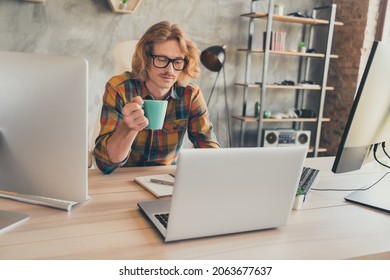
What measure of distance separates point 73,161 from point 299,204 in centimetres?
64

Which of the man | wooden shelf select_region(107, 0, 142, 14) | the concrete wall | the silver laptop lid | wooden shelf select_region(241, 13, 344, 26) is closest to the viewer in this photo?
the silver laptop lid

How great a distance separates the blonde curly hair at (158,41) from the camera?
1.71 m

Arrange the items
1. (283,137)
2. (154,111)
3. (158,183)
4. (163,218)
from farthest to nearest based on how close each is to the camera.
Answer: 1. (283,137)
2. (158,183)
3. (154,111)
4. (163,218)

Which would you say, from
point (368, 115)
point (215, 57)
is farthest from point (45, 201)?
point (215, 57)

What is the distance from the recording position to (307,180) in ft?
4.52

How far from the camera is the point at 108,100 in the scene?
163 cm

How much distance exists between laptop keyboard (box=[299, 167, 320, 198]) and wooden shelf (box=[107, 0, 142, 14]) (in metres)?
2.41

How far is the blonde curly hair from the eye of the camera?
1.71 m

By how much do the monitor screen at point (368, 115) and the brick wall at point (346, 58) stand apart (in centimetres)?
→ 308

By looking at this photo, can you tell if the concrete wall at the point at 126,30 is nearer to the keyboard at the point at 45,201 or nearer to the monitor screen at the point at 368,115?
the keyboard at the point at 45,201

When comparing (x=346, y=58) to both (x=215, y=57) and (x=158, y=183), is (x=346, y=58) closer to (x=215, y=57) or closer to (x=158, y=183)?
(x=215, y=57)

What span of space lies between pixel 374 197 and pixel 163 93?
37.2 inches

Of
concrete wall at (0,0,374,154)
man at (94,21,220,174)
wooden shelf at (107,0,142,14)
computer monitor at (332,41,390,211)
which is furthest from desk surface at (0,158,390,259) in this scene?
wooden shelf at (107,0,142,14)

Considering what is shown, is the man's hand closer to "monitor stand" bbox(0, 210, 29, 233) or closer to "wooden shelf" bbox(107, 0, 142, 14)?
"monitor stand" bbox(0, 210, 29, 233)
